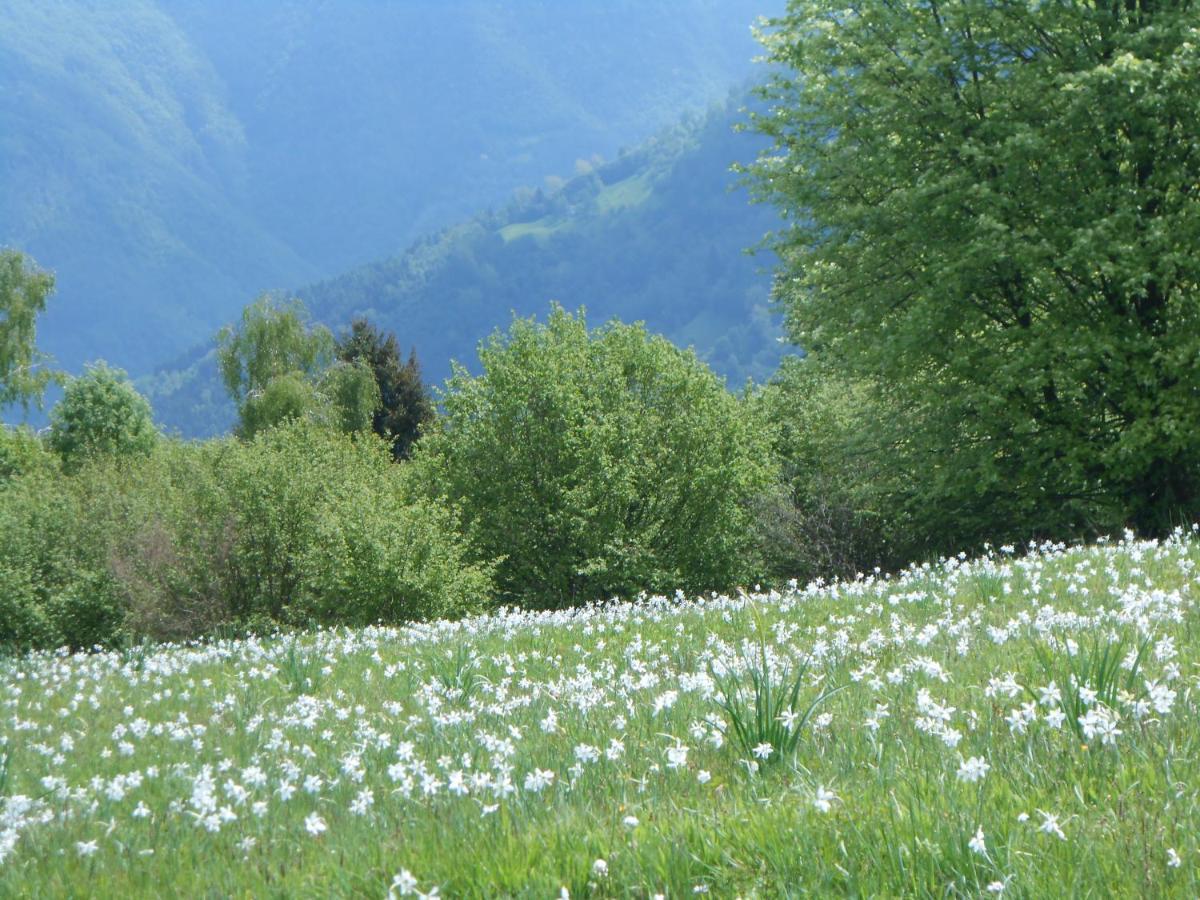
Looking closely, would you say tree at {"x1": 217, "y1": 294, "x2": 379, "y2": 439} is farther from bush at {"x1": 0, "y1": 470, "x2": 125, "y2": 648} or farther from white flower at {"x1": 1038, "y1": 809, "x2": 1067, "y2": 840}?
white flower at {"x1": 1038, "y1": 809, "x2": 1067, "y2": 840}

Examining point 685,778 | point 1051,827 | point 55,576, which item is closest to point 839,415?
point 55,576

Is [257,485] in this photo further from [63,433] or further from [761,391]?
[63,433]

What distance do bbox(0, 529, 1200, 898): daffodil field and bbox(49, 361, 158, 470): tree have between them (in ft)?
208

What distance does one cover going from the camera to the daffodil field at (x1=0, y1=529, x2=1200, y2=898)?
143 inches

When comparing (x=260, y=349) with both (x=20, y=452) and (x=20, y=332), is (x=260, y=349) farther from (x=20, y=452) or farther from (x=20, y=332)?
(x=20, y=452)

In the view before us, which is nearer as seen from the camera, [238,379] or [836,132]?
[836,132]

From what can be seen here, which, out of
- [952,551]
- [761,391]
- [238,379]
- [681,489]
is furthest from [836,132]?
[238,379]

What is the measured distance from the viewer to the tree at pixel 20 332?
52406mm

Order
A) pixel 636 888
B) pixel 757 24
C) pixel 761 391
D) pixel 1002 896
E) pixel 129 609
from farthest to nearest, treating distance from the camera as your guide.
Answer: pixel 761 391 → pixel 129 609 → pixel 757 24 → pixel 636 888 → pixel 1002 896

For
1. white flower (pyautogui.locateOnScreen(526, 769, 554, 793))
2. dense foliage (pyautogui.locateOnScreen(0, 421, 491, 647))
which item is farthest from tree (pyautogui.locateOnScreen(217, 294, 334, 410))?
white flower (pyautogui.locateOnScreen(526, 769, 554, 793))

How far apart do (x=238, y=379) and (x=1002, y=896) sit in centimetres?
6237

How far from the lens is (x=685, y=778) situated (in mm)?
4762

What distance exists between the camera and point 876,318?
23078 mm

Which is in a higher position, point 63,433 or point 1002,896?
point 63,433
